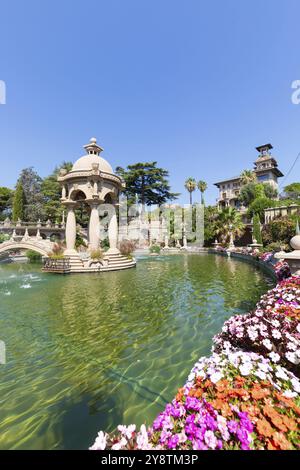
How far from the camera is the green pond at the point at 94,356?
2876 millimetres

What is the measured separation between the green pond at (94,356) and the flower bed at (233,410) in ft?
3.88

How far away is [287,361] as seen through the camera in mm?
2699

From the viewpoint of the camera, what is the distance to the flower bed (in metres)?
1.53

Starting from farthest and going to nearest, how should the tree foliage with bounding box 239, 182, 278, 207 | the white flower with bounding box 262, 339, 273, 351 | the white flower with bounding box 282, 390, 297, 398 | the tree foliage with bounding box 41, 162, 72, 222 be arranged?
the tree foliage with bounding box 239, 182, 278, 207
the tree foliage with bounding box 41, 162, 72, 222
the white flower with bounding box 262, 339, 273, 351
the white flower with bounding box 282, 390, 297, 398

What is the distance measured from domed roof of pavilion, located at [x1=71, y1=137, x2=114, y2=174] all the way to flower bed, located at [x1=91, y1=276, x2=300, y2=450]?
1736 cm

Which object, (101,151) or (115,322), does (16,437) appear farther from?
(101,151)

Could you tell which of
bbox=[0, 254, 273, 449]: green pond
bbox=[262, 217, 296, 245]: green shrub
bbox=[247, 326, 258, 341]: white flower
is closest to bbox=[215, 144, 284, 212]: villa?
bbox=[262, 217, 296, 245]: green shrub

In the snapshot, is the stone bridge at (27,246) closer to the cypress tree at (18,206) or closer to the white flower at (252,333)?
the cypress tree at (18,206)

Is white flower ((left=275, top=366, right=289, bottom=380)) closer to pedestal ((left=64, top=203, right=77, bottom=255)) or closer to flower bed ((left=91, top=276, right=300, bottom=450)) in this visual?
flower bed ((left=91, top=276, right=300, bottom=450))

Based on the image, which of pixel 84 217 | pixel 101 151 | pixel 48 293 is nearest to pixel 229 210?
pixel 101 151

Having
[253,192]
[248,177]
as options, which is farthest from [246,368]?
[248,177]

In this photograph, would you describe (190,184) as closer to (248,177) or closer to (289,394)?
(248,177)

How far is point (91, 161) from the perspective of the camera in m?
18.7

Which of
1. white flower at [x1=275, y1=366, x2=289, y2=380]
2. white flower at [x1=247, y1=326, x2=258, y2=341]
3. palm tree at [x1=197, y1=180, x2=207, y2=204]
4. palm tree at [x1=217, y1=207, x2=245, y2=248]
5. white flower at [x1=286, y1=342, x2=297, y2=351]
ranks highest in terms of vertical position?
palm tree at [x1=197, y1=180, x2=207, y2=204]
